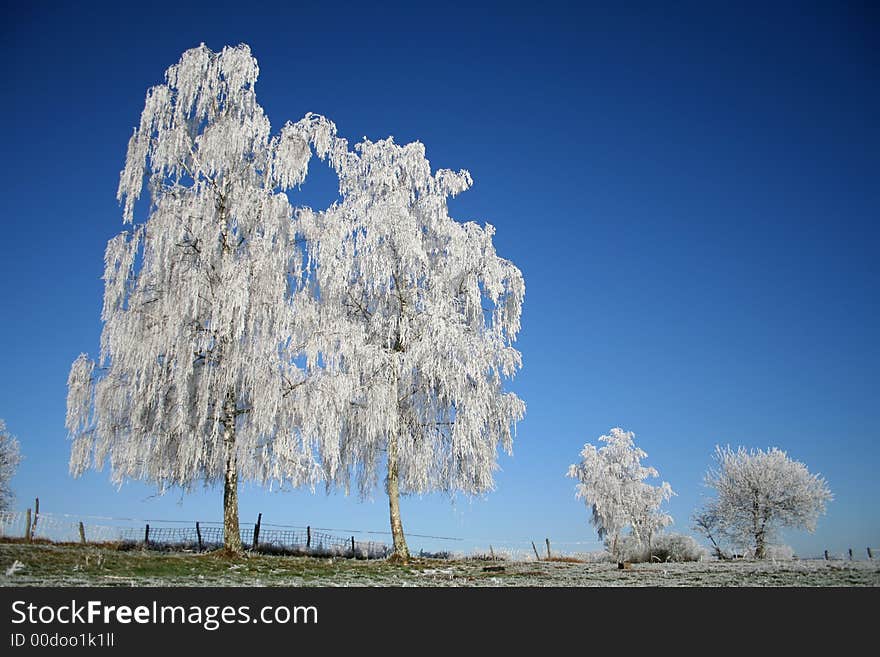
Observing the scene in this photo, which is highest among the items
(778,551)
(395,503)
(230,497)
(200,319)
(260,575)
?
(200,319)

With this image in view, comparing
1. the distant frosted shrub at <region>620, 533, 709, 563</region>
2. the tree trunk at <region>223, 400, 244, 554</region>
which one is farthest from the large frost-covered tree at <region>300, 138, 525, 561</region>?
the distant frosted shrub at <region>620, 533, 709, 563</region>

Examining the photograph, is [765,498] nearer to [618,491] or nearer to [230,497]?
[618,491]

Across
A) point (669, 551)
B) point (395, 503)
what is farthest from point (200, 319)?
point (669, 551)

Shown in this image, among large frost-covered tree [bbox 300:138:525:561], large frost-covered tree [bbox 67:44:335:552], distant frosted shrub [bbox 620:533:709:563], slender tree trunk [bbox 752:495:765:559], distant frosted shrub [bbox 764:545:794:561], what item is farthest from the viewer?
slender tree trunk [bbox 752:495:765:559]

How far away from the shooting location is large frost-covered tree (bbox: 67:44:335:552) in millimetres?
17703

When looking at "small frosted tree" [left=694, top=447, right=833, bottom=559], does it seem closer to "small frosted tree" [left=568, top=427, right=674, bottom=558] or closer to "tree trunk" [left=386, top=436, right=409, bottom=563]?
"small frosted tree" [left=568, top=427, right=674, bottom=558]

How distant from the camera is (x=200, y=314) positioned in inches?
731

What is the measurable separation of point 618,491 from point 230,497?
28.7 meters

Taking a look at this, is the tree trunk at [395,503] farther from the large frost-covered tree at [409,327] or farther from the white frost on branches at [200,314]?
the white frost on branches at [200,314]

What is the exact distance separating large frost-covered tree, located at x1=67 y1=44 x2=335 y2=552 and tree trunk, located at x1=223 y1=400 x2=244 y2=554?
37mm

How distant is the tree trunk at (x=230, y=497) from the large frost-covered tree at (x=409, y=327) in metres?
2.69

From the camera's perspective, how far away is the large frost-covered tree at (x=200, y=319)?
17703mm

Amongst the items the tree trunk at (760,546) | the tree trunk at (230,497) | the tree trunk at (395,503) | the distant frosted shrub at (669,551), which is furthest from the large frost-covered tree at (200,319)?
the tree trunk at (760,546)
